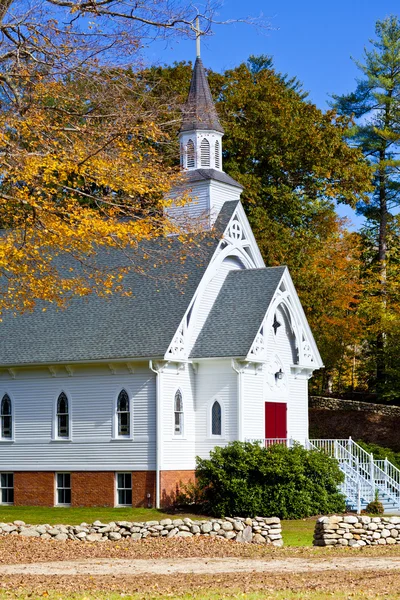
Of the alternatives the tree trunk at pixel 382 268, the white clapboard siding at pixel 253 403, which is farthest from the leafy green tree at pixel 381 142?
the white clapboard siding at pixel 253 403

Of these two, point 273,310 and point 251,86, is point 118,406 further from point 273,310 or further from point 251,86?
point 251,86

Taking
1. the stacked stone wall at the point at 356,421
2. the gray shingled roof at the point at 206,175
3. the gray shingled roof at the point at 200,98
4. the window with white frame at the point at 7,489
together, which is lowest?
the window with white frame at the point at 7,489

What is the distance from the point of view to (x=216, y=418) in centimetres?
3306

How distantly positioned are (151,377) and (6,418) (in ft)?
20.2

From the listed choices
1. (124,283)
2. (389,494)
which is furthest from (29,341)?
(389,494)

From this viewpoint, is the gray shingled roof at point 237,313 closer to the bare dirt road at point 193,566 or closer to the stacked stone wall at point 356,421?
the bare dirt road at point 193,566

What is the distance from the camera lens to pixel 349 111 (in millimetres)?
59000

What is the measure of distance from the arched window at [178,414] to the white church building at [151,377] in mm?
43

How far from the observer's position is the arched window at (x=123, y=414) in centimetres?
3253

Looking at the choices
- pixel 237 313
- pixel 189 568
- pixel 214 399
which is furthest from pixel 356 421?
pixel 189 568

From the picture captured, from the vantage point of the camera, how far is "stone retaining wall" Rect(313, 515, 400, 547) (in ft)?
73.0

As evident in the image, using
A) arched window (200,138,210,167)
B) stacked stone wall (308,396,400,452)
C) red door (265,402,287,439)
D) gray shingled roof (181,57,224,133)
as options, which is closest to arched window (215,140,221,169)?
arched window (200,138,210,167)

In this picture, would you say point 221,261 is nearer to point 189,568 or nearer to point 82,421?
point 82,421

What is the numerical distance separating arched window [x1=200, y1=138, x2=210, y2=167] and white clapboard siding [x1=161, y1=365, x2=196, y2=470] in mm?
8570
